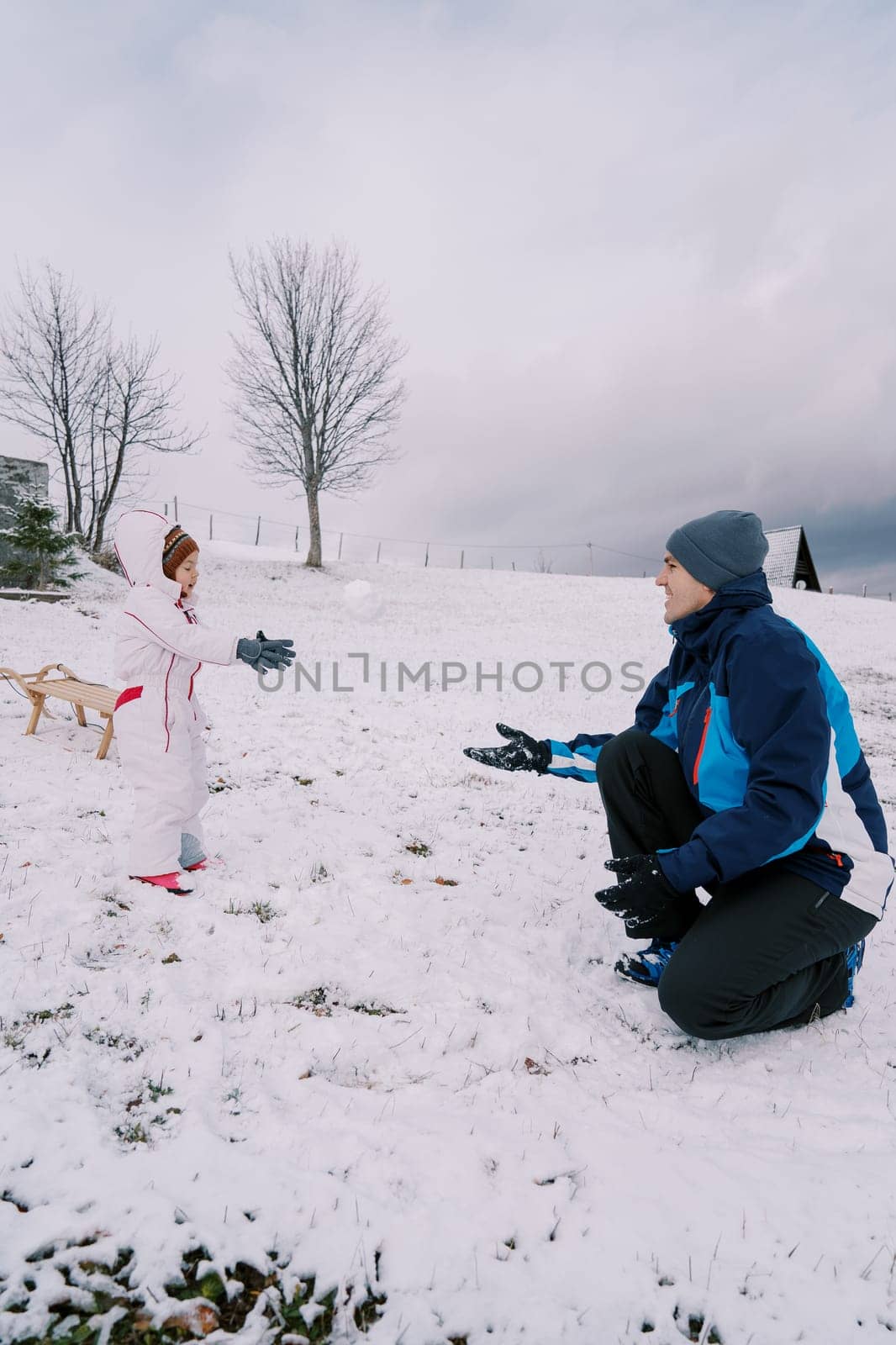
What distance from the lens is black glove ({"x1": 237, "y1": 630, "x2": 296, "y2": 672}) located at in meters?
3.66

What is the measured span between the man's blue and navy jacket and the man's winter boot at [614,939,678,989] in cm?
85

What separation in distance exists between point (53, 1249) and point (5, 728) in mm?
5720

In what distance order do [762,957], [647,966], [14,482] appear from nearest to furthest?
[762,957] < [647,966] < [14,482]

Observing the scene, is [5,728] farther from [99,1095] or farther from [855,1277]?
[855,1277]

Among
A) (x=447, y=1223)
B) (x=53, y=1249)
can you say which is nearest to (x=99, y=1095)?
(x=53, y=1249)

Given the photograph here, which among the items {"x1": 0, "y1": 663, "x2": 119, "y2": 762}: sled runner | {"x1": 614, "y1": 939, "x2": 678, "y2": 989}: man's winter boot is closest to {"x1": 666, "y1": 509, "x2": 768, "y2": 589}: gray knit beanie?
{"x1": 614, "y1": 939, "x2": 678, "y2": 989}: man's winter boot

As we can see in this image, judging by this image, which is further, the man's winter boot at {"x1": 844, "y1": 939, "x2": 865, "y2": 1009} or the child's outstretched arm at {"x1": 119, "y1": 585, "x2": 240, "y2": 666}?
the child's outstretched arm at {"x1": 119, "y1": 585, "x2": 240, "y2": 666}

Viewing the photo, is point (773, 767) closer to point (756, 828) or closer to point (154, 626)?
point (756, 828)

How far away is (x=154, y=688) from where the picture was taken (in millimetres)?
3775

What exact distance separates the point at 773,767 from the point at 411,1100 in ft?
5.74

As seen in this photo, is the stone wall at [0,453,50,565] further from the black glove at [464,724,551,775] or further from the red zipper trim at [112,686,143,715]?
the black glove at [464,724,551,775]

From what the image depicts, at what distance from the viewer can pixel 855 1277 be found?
5.89ft

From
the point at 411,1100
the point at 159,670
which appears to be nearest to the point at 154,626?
the point at 159,670

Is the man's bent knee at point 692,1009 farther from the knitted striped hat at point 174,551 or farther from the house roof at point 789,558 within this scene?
the house roof at point 789,558
